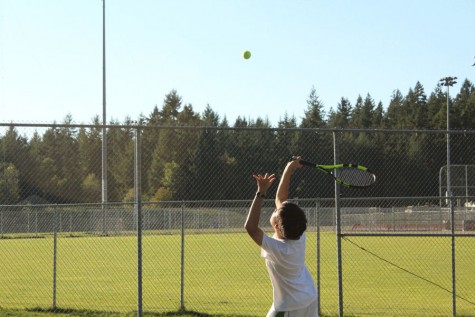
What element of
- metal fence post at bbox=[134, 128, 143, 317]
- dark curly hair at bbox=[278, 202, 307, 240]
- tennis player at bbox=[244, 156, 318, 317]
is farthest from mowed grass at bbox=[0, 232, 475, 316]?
dark curly hair at bbox=[278, 202, 307, 240]

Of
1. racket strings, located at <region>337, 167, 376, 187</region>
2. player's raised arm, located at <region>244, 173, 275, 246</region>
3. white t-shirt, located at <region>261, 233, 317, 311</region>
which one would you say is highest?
racket strings, located at <region>337, 167, 376, 187</region>

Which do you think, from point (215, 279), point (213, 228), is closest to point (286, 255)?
point (215, 279)

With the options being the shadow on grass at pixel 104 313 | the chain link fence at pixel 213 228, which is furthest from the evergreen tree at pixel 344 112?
the shadow on grass at pixel 104 313

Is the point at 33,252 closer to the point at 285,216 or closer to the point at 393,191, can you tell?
the point at 393,191

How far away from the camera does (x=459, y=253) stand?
998 inches

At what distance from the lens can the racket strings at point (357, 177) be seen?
9.41 m

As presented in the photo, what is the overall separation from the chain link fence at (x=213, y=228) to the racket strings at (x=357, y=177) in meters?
0.29

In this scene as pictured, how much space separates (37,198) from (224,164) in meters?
6.49

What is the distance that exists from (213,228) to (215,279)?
1006cm

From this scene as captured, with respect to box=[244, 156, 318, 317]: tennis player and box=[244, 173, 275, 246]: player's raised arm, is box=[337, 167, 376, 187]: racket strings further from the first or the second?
box=[244, 173, 275, 246]: player's raised arm

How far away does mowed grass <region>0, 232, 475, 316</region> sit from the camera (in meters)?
13.0

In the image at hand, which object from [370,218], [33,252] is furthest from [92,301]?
[370,218]

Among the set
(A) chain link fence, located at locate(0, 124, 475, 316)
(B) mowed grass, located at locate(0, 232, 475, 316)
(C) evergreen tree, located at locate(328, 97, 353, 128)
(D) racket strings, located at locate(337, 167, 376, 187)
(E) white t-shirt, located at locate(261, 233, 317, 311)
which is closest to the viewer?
(E) white t-shirt, located at locate(261, 233, 317, 311)

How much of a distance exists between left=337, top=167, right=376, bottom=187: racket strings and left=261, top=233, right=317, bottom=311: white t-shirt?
3.30m
